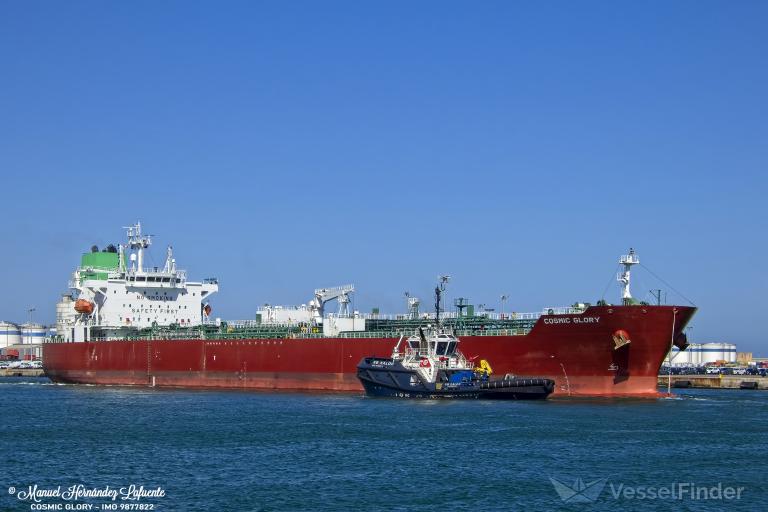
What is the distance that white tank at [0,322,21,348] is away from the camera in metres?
132

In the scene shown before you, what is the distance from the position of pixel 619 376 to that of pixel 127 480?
908 inches

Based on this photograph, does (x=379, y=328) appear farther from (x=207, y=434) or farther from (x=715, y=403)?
(x=207, y=434)

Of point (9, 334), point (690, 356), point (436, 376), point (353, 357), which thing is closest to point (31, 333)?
point (9, 334)

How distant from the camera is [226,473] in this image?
25609 mm

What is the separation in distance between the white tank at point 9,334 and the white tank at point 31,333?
0.71 m

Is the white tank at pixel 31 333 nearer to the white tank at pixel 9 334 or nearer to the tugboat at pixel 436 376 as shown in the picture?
the white tank at pixel 9 334

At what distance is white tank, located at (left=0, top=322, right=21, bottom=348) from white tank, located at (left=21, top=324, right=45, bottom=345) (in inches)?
28.1

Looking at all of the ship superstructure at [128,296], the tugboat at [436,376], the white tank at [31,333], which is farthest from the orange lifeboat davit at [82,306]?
the white tank at [31,333]

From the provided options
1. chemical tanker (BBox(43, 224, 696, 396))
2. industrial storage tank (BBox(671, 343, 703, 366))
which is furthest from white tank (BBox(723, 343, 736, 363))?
chemical tanker (BBox(43, 224, 696, 396))

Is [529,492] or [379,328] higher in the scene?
[379,328]

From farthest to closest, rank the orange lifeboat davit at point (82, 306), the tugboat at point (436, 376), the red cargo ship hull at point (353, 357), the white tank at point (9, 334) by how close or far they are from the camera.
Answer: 1. the white tank at point (9, 334)
2. the orange lifeboat davit at point (82, 306)
3. the tugboat at point (436, 376)
4. the red cargo ship hull at point (353, 357)

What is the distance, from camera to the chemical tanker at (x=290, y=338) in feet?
135

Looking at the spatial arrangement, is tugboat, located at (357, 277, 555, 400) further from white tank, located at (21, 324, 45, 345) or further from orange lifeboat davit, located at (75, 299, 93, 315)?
white tank, located at (21, 324, 45, 345)

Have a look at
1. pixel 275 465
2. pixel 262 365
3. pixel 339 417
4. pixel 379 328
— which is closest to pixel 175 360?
pixel 262 365
